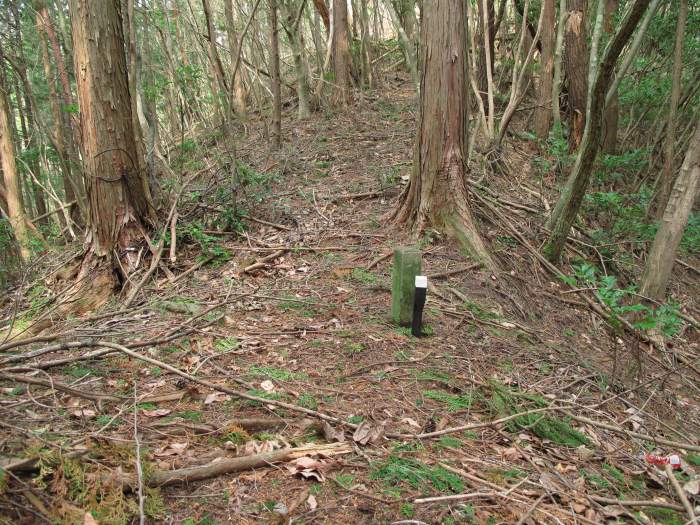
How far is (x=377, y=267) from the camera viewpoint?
17.2 ft

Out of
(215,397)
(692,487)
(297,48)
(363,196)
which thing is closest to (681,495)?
(692,487)

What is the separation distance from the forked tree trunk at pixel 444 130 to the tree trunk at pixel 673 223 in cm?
184

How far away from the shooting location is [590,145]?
16.9ft

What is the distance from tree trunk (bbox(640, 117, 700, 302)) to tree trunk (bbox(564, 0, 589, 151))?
5076 millimetres

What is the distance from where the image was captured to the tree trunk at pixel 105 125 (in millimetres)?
4973

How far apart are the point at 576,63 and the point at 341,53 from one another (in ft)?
18.1

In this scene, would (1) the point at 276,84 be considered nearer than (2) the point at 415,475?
No

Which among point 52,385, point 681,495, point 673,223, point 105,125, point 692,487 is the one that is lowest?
point 692,487

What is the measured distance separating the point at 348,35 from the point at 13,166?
8.31 m

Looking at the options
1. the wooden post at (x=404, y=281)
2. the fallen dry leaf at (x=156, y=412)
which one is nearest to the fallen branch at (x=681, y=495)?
the wooden post at (x=404, y=281)

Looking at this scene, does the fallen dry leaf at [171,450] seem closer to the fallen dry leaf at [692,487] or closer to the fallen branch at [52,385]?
the fallen branch at [52,385]

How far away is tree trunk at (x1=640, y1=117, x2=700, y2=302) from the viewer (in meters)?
4.95

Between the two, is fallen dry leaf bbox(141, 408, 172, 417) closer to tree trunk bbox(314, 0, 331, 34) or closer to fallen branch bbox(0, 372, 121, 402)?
fallen branch bbox(0, 372, 121, 402)

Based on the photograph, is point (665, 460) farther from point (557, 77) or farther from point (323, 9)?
point (323, 9)
